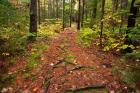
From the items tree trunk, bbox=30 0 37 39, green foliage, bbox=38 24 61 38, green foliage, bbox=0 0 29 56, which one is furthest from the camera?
green foliage, bbox=38 24 61 38

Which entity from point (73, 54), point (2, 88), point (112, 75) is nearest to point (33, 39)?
point (73, 54)

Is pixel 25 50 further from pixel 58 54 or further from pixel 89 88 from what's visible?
pixel 89 88

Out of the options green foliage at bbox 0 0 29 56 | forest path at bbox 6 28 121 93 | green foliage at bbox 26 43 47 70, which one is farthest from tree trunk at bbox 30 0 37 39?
forest path at bbox 6 28 121 93

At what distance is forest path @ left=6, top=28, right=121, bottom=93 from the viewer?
7.37 m

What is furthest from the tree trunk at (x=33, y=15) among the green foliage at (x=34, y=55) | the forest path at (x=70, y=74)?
the forest path at (x=70, y=74)

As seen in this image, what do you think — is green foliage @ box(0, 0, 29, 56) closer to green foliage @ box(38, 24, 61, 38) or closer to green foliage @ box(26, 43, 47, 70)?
green foliage @ box(26, 43, 47, 70)

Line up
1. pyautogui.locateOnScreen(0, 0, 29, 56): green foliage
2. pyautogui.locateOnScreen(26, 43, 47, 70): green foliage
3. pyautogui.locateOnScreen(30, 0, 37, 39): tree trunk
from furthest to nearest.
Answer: pyautogui.locateOnScreen(30, 0, 37, 39): tree trunk
pyautogui.locateOnScreen(0, 0, 29, 56): green foliage
pyautogui.locateOnScreen(26, 43, 47, 70): green foliage

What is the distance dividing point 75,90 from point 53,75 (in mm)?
1360

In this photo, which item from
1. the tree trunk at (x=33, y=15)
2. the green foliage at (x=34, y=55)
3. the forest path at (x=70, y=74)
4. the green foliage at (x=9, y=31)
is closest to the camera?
the forest path at (x=70, y=74)

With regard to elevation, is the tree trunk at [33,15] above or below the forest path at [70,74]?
above

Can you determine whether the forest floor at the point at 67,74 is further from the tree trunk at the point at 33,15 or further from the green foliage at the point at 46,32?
the green foliage at the point at 46,32

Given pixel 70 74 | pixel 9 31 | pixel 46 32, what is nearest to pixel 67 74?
pixel 70 74

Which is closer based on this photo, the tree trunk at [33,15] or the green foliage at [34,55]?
the green foliage at [34,55]

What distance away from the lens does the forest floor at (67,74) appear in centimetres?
737
